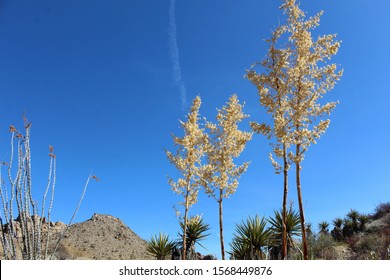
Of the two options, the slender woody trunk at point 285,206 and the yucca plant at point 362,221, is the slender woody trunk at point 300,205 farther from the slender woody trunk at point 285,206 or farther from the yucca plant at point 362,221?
the yucca plant at point 362,221

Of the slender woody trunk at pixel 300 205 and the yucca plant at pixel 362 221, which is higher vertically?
the yucca plant at pixel 362 221

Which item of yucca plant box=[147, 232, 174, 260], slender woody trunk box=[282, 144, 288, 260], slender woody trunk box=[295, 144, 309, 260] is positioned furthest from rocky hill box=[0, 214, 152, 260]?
slender woody trunk box=[295, 144, 309, 260]

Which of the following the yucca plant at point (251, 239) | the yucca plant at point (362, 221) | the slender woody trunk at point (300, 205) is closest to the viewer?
the slender woody trunk at point (300, 205)

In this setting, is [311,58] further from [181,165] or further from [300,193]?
[181,165]

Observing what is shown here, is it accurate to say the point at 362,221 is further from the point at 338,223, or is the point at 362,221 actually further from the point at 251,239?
the point at 251,239

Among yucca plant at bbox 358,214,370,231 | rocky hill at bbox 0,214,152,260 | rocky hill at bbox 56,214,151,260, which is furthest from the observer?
Answer: rocky hill at bbox 56,214,151,260

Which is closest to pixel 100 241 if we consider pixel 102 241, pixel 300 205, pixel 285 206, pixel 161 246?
pixel 102 241

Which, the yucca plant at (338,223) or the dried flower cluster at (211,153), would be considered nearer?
the dried flower cluster at (211,153)

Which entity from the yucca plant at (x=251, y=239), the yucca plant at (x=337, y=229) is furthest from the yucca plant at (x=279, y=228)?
the yucca plant at (x=337, y=229)

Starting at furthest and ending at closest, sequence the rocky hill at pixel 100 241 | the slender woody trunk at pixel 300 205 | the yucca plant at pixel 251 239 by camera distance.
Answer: the rocky hill at pixel 100 241 → the yucca plant at pixel 251 239 → the slender woody trunk at pixel 300 205

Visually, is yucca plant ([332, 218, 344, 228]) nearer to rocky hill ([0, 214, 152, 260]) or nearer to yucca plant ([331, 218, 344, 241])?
yucca plant ([331, 218, 344, 241])
